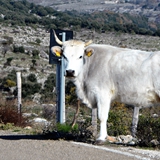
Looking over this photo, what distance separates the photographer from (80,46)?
11484mm

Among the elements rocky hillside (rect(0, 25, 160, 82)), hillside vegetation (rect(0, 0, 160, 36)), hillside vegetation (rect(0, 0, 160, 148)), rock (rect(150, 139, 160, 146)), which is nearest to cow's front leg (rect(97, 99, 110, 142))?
hillside vegetation (rect(0, 0, 160, 148))

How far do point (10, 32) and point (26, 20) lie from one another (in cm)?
1543

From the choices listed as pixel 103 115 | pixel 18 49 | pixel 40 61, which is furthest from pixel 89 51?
pixel 18 49

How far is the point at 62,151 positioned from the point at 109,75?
1.95 m

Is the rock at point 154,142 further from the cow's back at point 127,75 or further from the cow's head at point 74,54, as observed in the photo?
the cow's head at point 74,54

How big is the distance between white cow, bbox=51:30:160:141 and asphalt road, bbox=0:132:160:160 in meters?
0.78

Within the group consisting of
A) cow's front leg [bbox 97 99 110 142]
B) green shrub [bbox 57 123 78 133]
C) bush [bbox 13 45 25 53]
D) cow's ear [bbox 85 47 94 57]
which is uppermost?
cow's ear [bbox 85 47 94 57]

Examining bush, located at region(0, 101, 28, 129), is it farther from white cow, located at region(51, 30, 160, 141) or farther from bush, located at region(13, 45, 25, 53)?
bush, located at region(13, 45, 25, 53)

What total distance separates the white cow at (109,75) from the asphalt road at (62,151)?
78 centimetres

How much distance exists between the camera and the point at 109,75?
11117 mm

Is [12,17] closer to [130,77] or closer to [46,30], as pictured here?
[46,30]

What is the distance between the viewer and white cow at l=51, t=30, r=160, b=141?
10828 millimetres

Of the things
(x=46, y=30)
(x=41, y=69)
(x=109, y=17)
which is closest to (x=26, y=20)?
(x=46, y=30)

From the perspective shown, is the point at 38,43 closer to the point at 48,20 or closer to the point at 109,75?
the point at 48,20
